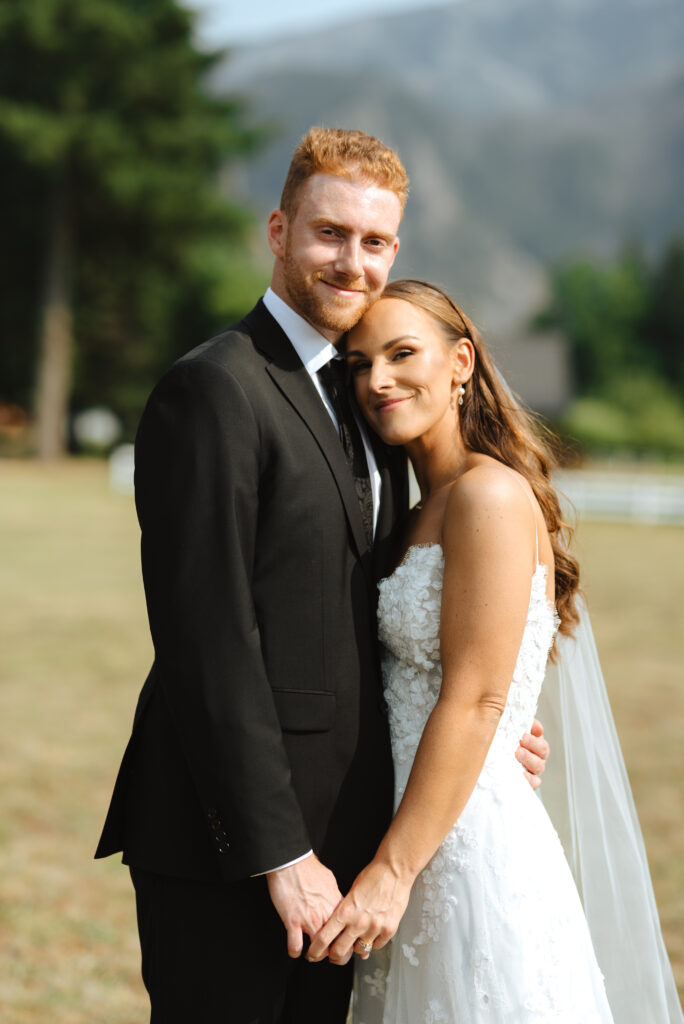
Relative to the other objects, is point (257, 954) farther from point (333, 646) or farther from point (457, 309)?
point (457, 309)

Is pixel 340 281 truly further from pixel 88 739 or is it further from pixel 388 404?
pixel 88 739

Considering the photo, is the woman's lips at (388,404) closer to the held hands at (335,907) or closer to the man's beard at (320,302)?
the man's beard at (320,302)

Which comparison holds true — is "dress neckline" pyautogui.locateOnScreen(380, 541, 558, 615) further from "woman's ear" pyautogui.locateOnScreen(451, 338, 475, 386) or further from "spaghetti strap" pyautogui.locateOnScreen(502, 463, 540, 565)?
"woman's ear" pyautogui.locateOnScreen(451, 338, 475, 386)

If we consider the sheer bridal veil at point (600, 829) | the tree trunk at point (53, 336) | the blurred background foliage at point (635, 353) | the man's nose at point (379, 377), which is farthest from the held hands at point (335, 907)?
the blurred background foliage at point (635, 353)

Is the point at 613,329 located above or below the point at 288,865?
above

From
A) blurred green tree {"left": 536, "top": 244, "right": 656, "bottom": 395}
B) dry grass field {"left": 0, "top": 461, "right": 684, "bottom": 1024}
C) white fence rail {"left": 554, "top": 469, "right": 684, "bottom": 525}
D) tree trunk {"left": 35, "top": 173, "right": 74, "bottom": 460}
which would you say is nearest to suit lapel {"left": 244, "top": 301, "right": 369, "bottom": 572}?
dry grass field {"left": 0, "top": 461, "right": 684, "bottom": 1024}

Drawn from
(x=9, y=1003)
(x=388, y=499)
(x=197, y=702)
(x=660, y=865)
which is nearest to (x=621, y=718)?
(x=660, y=865)

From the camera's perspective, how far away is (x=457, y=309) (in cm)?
265

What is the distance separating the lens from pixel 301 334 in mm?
2465

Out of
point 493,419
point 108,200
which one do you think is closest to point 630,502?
point 108,200

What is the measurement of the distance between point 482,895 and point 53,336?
1244 inches

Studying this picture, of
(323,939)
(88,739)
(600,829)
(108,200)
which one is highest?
(108,200)

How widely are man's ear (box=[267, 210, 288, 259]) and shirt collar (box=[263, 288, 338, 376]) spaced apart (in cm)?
12

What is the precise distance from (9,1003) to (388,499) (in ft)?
9.06
